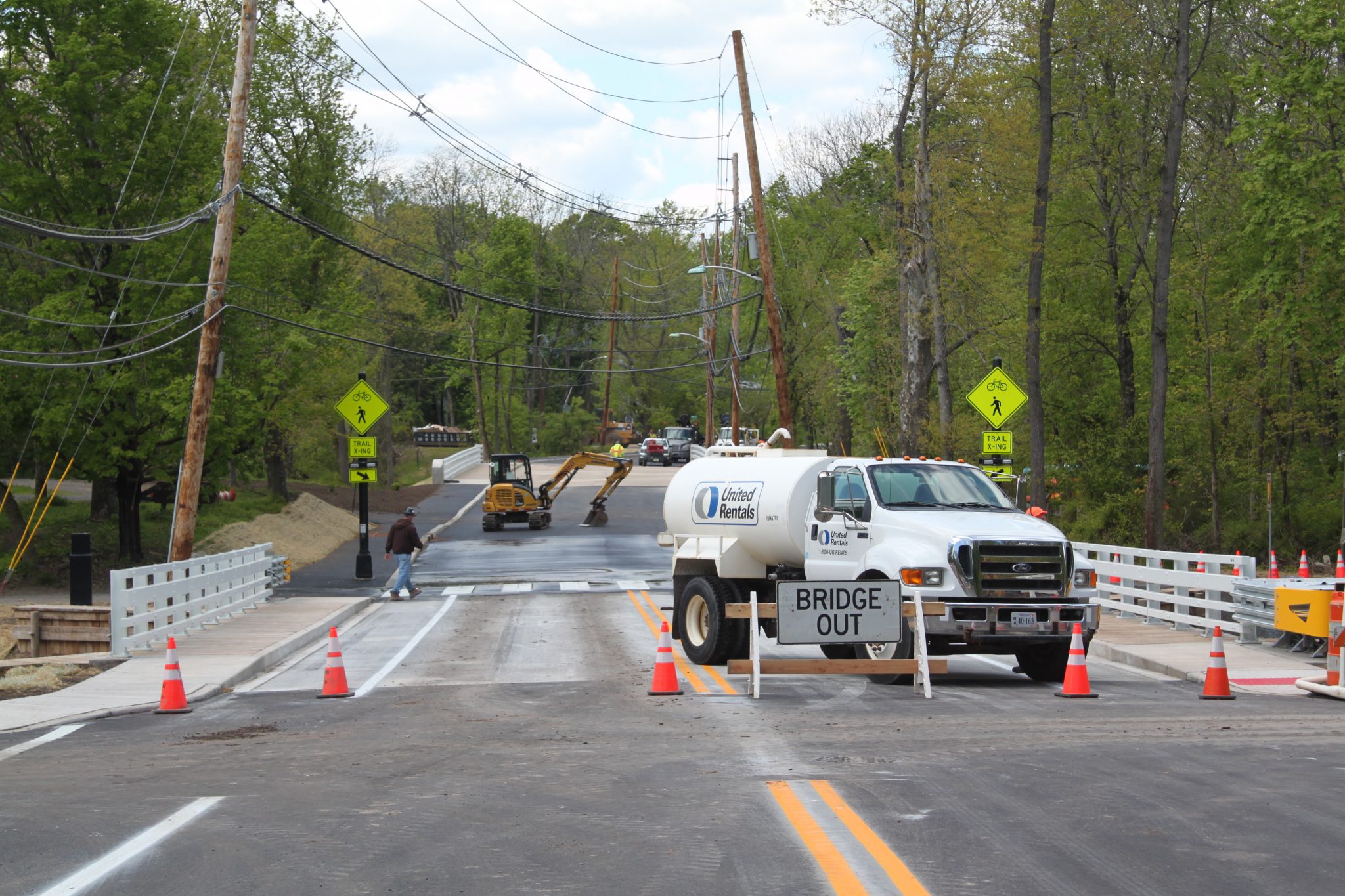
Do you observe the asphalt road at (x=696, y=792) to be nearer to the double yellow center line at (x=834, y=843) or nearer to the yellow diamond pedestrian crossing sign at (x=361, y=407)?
the double yellow center line at (x=834, y=843)

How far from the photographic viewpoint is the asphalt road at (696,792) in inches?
284

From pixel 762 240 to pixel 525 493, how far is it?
42.8 feet

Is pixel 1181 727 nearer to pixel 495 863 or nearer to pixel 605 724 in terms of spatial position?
pixel 605 724

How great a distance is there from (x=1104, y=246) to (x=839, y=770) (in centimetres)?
3572

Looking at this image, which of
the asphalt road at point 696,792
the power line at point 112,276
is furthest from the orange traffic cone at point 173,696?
the power line at point 112,276

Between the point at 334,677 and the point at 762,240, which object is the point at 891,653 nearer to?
the point at 334,677

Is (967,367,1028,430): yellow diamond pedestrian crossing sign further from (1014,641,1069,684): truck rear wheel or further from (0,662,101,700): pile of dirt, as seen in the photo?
(0,662,101,700): pile of dirt

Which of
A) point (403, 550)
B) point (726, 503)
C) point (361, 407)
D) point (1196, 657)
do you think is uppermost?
point (361, 407)

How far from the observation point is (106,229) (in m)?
31.9

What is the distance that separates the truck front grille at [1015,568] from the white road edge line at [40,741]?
898 cm

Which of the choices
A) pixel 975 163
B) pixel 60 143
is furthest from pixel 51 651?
pixel 975 163

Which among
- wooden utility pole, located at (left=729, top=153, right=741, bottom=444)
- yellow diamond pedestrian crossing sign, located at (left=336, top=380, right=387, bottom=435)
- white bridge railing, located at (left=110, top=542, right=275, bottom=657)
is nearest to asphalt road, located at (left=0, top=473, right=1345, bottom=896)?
white bridge railing, located at (left=110, top=542, right=275, bottom=657)

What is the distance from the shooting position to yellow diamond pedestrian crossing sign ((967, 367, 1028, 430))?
1002 inches

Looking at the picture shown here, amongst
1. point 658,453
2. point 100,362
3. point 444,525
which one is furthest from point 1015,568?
point 658,453
